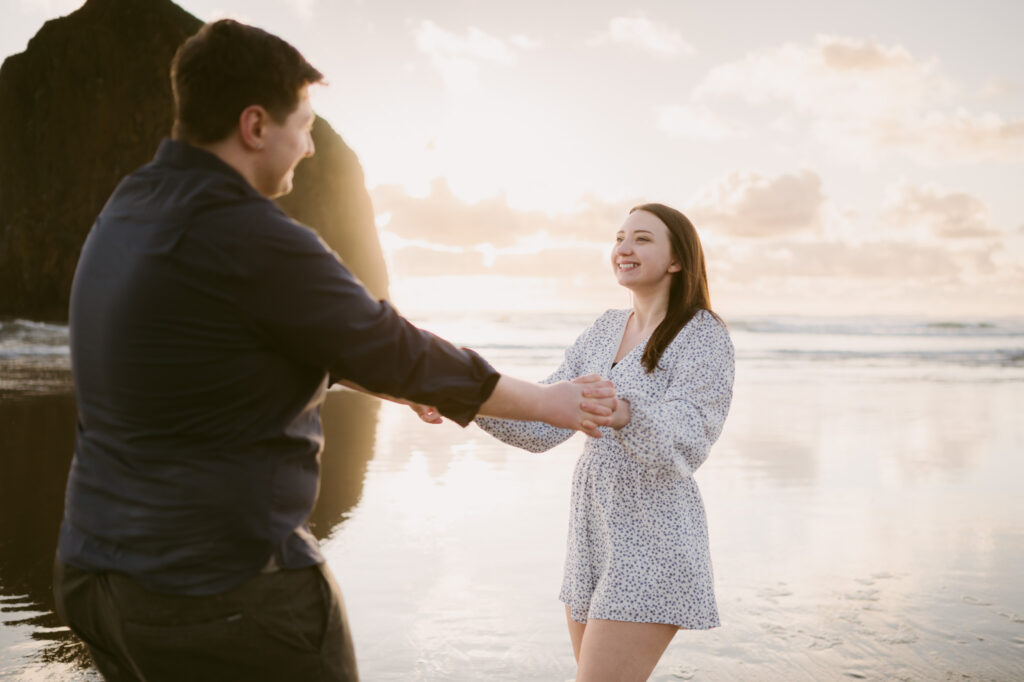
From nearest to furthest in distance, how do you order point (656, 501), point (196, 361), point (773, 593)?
1. point (196, 361)
2. point (656, 501)
3. point (773, 593)

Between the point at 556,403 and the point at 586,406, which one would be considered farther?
the point at 586,406

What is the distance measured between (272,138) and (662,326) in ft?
5.81

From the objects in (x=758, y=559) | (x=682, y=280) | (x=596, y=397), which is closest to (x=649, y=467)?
(x=596, y=397)

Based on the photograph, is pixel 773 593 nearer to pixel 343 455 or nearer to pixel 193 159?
pixel 193 159

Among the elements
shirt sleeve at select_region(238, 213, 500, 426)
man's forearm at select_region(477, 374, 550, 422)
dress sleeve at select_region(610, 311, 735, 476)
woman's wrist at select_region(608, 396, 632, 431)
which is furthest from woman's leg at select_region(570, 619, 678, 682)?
shirt sleeve at select_region(238, 213, 500, 426)

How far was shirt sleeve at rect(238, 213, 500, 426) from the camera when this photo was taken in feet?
4.80

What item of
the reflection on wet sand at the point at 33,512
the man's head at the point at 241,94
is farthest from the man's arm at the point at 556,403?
the reflection on wet sand at the point at 33,512

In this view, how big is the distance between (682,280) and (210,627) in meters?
2.15

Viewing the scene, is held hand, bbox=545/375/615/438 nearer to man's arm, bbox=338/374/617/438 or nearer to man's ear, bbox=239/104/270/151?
man's arm, bbox=338/374/617/438

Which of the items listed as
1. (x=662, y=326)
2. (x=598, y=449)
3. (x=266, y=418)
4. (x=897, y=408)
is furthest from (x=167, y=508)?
(x=897, y=408)

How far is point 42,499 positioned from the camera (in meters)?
6.29

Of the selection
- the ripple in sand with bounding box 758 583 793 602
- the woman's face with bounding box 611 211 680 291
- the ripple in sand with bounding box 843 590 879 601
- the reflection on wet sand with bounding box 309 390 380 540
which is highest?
the woman's face with bounding box 611 211 680 291

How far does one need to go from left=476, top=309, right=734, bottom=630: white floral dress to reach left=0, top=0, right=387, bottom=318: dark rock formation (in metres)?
36.3

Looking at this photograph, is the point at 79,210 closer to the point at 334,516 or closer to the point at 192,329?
the point at 334,516
